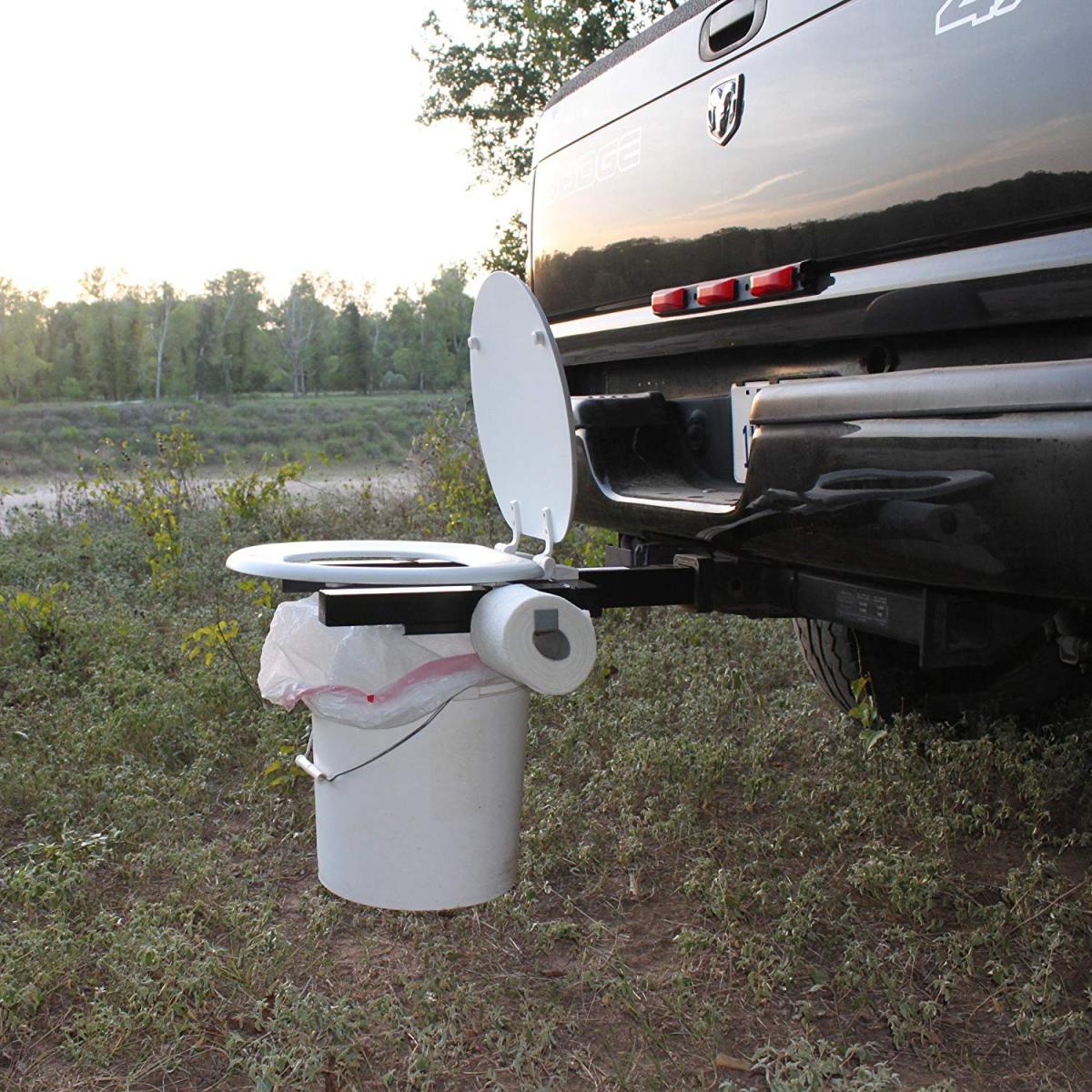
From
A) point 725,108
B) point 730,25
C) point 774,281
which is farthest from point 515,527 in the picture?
point 730,25

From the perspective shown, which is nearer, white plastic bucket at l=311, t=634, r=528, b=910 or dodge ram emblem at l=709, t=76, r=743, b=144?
white plastic bucket at l=311, t=634, r=528, b=910

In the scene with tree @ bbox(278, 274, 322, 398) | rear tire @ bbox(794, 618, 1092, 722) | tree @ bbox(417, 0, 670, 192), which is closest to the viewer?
rear tire @ bbox(794, 618, 1092, 722)

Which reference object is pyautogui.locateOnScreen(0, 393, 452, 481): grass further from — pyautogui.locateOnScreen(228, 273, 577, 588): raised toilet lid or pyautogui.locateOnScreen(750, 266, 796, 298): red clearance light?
pyautogui.locateOnScreen(750, 266, 796, 298): red clearance light

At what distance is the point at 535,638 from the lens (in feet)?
6.43

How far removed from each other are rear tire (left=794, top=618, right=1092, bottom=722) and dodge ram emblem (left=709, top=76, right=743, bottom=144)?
56.4 inches

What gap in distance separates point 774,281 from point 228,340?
707 inches

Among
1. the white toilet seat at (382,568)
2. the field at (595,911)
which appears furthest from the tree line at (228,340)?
the white toilet seat at (382,568)

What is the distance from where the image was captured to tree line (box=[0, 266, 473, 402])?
15.5 metres

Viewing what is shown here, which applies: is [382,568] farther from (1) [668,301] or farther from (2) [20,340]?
(2) [20,340]

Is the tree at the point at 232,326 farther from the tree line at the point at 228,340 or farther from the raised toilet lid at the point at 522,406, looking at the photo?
the raised toilet lid at the point at 522,406

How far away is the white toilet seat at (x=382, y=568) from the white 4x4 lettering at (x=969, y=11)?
117 cm

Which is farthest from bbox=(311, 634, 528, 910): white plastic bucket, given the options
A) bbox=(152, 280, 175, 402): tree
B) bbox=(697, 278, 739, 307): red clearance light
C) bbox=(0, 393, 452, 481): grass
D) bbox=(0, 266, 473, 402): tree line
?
bbox=(152, 280, 175, 402): tree

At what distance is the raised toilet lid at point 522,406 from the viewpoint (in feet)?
7.22

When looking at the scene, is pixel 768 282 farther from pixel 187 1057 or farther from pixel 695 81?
pixel 187 1057
